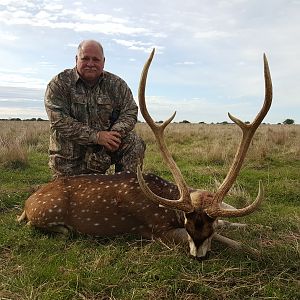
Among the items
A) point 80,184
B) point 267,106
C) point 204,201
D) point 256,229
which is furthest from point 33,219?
point 267,106

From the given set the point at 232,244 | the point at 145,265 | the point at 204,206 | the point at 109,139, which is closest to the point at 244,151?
the point at 204,206

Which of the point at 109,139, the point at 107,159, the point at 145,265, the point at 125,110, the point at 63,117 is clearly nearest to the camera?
the point at 145,265

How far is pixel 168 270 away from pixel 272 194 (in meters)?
3.76

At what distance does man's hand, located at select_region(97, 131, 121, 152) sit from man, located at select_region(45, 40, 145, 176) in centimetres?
2

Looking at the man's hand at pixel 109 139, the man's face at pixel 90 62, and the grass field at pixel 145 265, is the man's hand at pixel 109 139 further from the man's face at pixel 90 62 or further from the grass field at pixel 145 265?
the grass field at pixel 145 265

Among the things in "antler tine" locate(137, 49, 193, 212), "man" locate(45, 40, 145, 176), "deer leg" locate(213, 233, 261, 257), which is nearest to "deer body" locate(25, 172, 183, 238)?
"deer leg" locate(213, 233, 261, 257)

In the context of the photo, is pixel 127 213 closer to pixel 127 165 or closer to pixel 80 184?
pixel 80 184

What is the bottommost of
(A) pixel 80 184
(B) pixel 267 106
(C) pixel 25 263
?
(C) pixel 25 263

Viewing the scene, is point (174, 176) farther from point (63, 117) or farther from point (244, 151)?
point (63, 117)

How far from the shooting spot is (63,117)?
257 inches

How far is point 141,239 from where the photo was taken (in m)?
5.02

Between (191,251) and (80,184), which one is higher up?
(80,184)

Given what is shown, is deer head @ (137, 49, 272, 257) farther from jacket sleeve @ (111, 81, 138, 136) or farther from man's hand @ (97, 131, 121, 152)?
jacket sleeve @ (111, 81, 138, 136)

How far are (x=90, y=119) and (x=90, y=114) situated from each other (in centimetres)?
7
